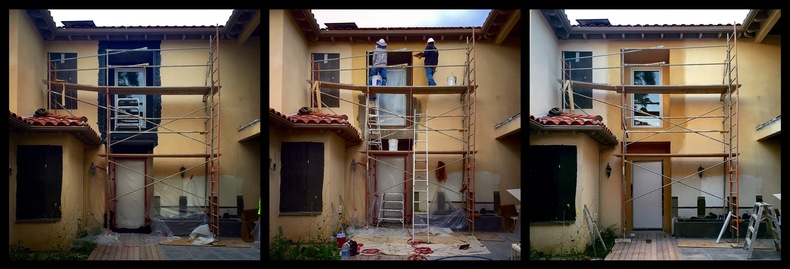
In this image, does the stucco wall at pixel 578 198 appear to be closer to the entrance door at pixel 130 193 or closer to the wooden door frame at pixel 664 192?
the wooden door frame at pixel 664 192

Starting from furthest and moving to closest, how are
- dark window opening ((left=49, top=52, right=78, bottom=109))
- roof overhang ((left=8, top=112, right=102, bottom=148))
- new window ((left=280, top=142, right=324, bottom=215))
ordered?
new window ((left=280, top=142, right=324, bottom=215)) → dark window opening ((left=49, top=52, right=78, bottom=109)) → roof overhang ((left=8, top=112, right=102, bottom=148))

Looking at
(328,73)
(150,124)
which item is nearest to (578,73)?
(328,73)

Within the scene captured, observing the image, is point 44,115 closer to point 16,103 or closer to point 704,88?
point 16,103

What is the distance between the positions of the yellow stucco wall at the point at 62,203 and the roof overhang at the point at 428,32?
2.71m

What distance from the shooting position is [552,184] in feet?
17.7

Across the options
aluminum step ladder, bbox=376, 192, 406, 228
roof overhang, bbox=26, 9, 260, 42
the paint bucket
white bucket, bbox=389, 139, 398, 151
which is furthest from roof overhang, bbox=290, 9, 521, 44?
the paint bucket

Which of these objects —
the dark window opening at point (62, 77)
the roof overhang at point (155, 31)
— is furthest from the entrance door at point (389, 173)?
the dark window opening at point (62, 77)

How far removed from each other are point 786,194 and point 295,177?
15.5 ft

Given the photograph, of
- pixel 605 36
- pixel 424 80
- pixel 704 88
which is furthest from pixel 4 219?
pixel 704 88

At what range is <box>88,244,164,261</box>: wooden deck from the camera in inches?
204

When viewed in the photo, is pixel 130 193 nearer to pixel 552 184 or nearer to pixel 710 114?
pixel 552 184

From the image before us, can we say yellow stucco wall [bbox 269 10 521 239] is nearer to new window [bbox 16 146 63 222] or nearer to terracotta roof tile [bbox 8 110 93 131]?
terracotta roof tile [bbox 8 110 93 131]

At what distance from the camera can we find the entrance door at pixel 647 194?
561 centimetres

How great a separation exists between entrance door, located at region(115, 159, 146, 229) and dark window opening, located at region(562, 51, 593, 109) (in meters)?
4.50
